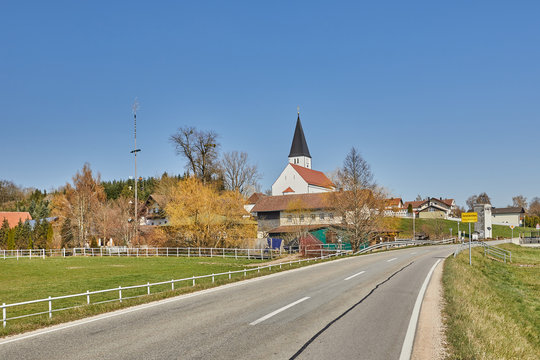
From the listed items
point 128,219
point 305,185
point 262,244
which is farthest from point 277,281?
point 305,185

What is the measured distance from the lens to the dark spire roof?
373ft

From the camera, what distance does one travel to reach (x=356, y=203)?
49.3 metres

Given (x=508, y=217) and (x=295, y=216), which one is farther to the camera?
(x=508, y=217)

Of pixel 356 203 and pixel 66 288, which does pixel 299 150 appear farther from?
pixel 66 288

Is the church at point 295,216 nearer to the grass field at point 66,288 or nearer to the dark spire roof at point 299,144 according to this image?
the grass field at point 66,288

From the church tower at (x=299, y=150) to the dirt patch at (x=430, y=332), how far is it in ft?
322

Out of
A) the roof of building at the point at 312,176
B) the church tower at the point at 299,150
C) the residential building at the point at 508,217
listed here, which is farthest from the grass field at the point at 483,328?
the residential building at the point at 508,217

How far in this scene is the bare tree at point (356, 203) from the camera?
49.1 meters

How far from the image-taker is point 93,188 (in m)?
71.2

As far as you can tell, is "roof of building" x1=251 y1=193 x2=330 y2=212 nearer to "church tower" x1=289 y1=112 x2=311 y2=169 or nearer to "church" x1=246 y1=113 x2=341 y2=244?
"church" x1=246 y1=113 x2=341 y2=244

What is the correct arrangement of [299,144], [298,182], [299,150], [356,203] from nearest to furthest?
[356,203], [298,182], [299,150], [299,144]

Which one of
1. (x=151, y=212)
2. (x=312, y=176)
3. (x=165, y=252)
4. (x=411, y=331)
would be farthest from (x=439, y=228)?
(x=411, y=331)

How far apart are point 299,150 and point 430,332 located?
343ft

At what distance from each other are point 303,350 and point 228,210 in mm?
47025
